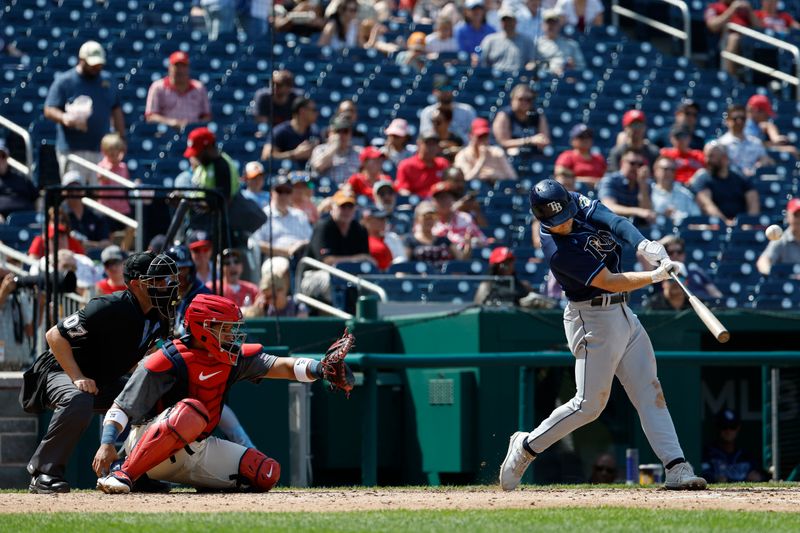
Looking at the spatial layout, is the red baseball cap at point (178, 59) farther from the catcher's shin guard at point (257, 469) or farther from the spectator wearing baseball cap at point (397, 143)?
the catcher's shin guard at point (257, 469)

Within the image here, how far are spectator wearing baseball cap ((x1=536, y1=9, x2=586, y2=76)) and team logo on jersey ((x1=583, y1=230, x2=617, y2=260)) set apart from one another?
34.8 ft

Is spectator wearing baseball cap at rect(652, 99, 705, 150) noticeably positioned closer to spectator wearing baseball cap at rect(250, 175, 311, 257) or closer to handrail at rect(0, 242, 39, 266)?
spectator wearing baseball cap at rect(250, 175, 311, 257)

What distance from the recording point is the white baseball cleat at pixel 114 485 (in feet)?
25.0

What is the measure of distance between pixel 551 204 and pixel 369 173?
7.39 m

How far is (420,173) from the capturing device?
1525 cm

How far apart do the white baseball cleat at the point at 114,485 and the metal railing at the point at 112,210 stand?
3.85 meters

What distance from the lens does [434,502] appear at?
727cm

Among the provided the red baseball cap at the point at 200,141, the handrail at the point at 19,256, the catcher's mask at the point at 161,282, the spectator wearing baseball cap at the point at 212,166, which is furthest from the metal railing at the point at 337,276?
the catcher's mask at the point at 161,282

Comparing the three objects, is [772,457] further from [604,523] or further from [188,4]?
[188,4]

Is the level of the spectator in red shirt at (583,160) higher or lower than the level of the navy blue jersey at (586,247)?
higher

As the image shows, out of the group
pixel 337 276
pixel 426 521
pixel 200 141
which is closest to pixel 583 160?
pixel 337 276

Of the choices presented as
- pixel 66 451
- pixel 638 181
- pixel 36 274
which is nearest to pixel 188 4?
pixel 638 181

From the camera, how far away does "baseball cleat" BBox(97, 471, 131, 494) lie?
763 centimetres

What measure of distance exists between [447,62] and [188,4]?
9.69 ft
